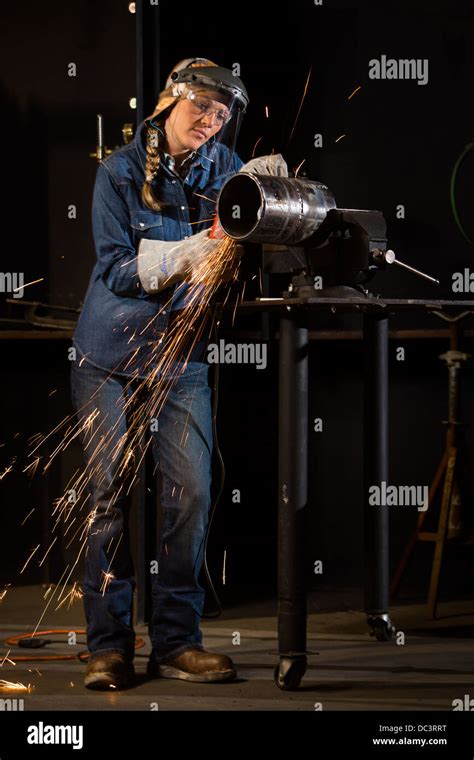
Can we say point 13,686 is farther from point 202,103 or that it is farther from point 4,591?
point 202,103

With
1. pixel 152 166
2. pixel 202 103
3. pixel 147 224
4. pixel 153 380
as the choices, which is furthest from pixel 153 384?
pixel 202 103

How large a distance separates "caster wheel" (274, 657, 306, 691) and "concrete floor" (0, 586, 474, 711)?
0.08 feet

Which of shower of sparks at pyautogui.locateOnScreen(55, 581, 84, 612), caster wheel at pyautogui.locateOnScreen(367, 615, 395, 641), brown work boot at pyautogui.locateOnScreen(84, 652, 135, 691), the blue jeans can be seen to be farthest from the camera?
shower of sparks at pyautogui.locateOnScreen(55, 581, 84, 612)

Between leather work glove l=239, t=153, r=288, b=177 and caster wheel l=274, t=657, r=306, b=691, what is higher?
leather work glove l=239, t=153, r=288, b=177

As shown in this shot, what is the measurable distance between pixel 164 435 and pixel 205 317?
0.37 metres

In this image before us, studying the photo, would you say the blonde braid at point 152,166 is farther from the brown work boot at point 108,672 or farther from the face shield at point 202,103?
the brown work boot at point 108,672

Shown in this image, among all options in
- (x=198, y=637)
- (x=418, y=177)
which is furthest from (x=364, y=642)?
(x=418, y=177)

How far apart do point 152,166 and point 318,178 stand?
5.01 feet

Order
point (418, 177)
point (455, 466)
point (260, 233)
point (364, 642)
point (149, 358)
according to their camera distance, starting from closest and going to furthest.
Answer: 1. point (260, 233)
2. point (149, 358)
3. point (364, 642)
4. point (455, 466)
5. point (418, 177)

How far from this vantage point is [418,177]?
4.86 metres

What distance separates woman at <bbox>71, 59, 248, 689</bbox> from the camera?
3.28 metres

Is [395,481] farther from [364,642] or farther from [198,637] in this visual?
[198,637]

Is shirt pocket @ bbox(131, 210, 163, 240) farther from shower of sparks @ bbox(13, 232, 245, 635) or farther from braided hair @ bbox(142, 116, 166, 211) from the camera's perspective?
shower of sparks @ bbox(13, 232, 245, 635)

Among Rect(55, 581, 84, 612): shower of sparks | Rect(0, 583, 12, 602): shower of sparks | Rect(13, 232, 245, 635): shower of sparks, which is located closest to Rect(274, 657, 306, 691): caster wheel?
Rect(13, 232, 245, 635): shower of sparks
